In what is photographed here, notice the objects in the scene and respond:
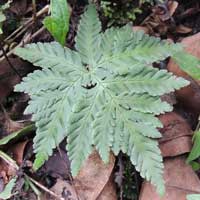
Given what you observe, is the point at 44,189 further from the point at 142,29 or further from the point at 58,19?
the point at 142,29

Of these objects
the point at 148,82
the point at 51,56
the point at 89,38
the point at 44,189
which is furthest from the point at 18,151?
the point at 148,82

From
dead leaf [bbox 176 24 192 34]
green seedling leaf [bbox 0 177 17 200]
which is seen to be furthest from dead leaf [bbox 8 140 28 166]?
dead leaf [bbox 176 24 192 34]

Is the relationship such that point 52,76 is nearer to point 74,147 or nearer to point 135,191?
point 74,147

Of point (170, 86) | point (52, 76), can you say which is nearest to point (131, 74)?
point (170, 86)

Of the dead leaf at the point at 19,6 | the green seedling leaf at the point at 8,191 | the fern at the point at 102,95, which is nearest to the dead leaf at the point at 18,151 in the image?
the green seedling leaf at the point at 8,191

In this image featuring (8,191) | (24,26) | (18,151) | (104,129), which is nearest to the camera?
(104,129)
